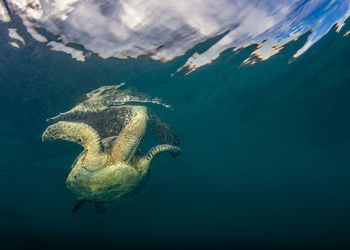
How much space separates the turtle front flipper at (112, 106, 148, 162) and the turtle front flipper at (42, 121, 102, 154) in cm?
40

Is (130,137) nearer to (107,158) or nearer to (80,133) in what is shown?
(107,158)

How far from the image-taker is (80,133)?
3797mm

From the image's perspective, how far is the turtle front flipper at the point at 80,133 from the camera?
372cm

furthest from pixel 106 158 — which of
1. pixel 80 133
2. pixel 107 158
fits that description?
pixel 80 133

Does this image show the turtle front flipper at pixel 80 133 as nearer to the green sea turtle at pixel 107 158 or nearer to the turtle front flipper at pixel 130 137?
the green sea turtle at pixel 107 158

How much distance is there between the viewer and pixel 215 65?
31.3ft

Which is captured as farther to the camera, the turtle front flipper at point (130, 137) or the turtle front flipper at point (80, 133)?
the turtle front flipper at point (130, 137)

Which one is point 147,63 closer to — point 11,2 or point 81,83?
point 81,83

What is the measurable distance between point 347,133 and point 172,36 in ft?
103

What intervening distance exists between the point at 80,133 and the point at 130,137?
3.24 feet

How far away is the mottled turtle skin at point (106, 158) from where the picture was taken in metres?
3.81

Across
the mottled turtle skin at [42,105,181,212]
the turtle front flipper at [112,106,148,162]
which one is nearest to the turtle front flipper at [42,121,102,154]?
the mottled turtle skin at [42,105,181,212]

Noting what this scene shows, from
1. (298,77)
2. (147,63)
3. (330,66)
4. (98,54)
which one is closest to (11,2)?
(98,54)

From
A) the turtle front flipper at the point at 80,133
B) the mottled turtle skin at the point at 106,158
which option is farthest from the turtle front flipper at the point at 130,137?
the turtle front flipper at the point at 80,133
